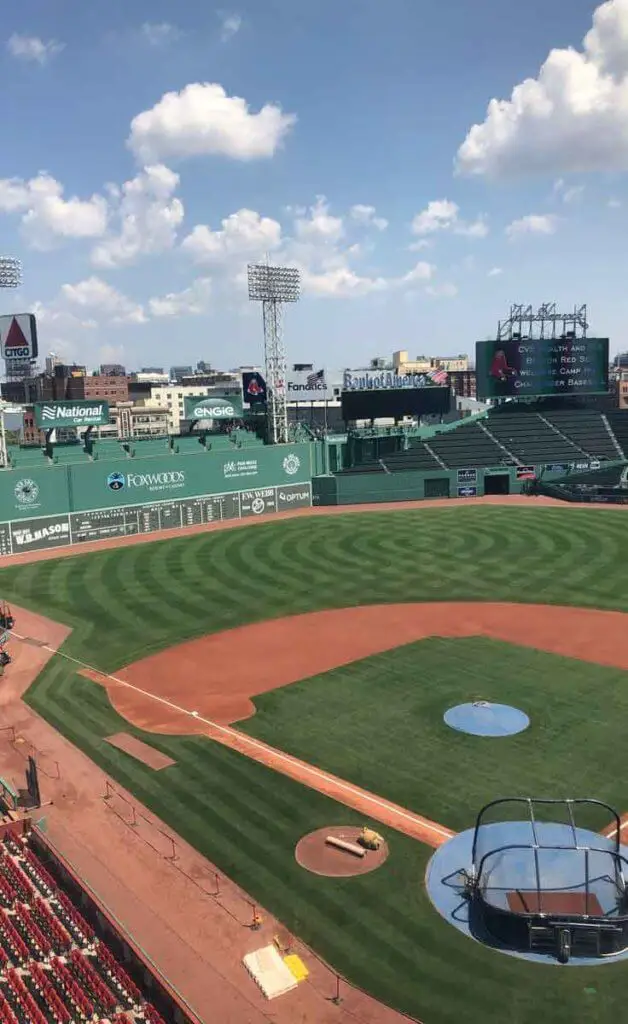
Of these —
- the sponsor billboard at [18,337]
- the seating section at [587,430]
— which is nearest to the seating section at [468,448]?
the seating section at [587,430]

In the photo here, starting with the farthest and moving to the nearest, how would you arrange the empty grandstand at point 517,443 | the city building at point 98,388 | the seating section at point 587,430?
the city building at point 98,388, the seating section at point 587,430, the empty grandstand at point 517,443

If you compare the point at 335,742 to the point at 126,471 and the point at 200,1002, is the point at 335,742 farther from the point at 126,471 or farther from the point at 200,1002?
the point at 126,471

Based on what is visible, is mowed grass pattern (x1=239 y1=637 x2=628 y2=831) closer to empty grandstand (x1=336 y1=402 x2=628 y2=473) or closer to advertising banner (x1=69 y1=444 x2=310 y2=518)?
advertising banner (x1=69 y1=444 x2=310 y2=518)

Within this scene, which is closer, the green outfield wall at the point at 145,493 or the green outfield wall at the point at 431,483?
the green outfield wall at the point at 145,493

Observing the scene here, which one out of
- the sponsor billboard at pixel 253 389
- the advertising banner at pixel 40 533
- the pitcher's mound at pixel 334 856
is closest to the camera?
the pitcher's mound at pixel 334 856

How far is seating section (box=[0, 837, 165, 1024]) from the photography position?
47.5 ft

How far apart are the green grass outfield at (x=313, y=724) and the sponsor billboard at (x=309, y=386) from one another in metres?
22.3

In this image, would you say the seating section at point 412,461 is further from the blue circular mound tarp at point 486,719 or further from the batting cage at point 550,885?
the batting cage at point 550,885

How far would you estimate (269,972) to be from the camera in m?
15.4

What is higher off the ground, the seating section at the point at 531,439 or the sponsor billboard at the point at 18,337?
the sponsor billboard at the point at 18,337

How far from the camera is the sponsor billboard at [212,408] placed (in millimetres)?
72438

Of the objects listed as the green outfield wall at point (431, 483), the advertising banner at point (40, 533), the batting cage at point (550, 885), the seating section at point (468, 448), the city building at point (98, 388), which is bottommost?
the batting cage at point (550, 885)

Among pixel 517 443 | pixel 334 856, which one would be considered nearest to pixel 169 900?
pixel 334 856

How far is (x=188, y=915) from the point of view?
17281 mm
